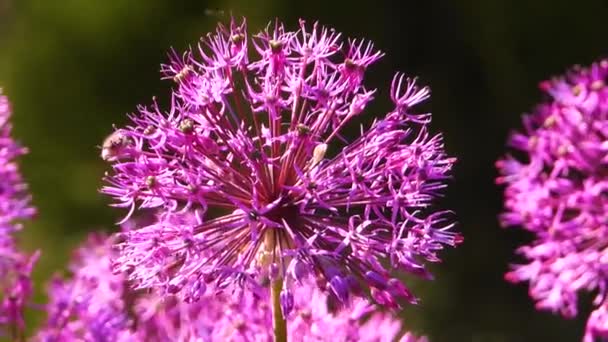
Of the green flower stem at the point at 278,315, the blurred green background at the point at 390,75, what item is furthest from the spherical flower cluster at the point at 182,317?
the blurred green background at the point at 390,75

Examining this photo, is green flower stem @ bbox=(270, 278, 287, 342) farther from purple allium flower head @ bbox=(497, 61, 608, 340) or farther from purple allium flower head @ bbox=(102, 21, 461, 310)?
purple allium flower head @ bbox=(497, 61, 608, 340)

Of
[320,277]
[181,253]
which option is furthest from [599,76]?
[181,253]

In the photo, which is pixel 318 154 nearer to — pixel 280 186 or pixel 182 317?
pixel 280 186

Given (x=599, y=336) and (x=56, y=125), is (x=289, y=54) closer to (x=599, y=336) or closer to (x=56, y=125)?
(x=599, y=336)

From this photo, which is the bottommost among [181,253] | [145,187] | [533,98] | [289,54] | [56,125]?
[181,253]

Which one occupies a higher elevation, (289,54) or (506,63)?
(506,63)

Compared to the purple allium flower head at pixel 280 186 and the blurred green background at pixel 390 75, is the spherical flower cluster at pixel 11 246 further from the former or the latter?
the blurred green background at pixel 390 75
